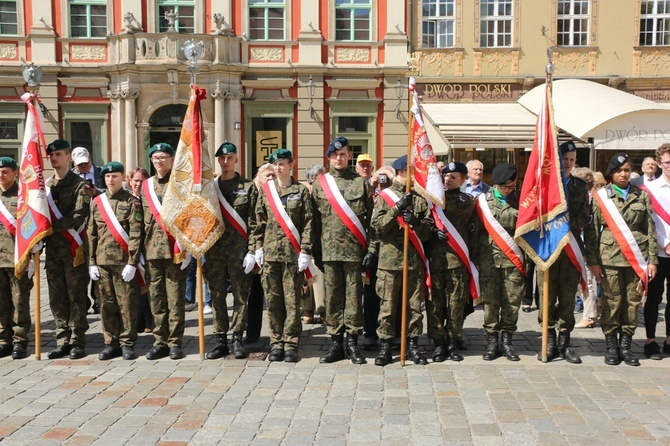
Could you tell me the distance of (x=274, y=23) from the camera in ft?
69.4

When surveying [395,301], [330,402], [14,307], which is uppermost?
[395,301]

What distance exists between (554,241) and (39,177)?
4.75 m

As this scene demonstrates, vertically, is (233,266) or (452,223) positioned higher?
(452,223)

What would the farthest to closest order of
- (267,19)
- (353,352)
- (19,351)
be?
(267,19)
(19,351)
(353,352)

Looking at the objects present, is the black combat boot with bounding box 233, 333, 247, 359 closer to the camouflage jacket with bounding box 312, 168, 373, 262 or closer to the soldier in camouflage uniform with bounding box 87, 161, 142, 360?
the soldier in camouflage uniform with bounding box 87, 161, 142, 360

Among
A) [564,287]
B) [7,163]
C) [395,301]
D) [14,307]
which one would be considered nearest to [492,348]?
[564,287]

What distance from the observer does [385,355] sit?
6.51 m

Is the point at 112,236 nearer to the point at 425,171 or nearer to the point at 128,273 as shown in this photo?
the point at 128,273

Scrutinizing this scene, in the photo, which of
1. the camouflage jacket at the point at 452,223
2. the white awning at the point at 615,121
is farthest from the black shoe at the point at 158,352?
the white awning at the point at 615,121

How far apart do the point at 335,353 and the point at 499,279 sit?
65.1 inches

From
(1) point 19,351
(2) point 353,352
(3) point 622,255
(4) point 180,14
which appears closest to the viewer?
(3) point 622,255

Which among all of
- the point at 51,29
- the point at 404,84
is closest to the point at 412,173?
the point at 404,84

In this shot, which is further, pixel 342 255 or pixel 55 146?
pixel 55 146

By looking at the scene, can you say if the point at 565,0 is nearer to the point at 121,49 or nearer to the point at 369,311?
the point at 121,49
